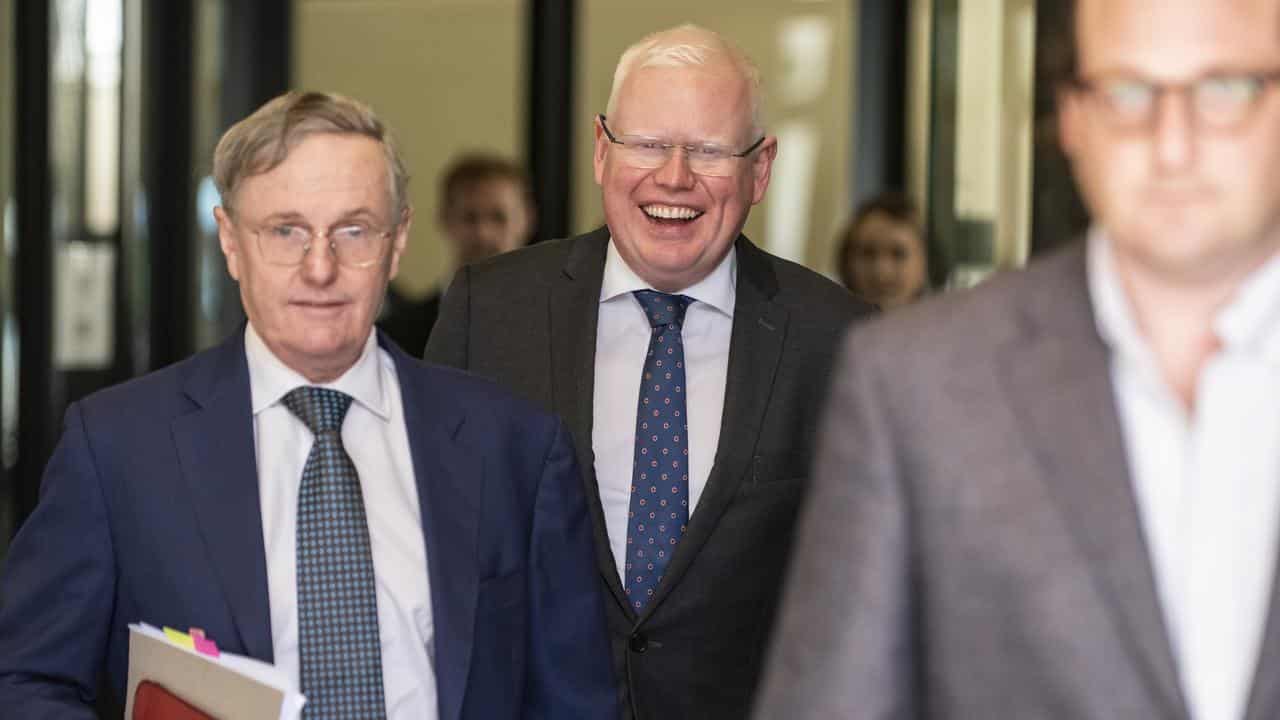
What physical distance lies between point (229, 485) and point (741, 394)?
1022 mm

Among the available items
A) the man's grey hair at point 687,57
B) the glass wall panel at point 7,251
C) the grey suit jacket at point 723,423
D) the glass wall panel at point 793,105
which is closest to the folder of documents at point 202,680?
the grey suit jacket at point 723,423

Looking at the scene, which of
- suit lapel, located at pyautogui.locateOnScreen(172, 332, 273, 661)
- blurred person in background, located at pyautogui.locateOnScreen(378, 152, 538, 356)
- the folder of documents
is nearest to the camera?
the folder of documents

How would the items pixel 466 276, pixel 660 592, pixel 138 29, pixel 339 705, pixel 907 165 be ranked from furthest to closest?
pixel 907 165 < pixel 138 29 < pixel 466 276 < pixel 660 592 < pixel 339 705

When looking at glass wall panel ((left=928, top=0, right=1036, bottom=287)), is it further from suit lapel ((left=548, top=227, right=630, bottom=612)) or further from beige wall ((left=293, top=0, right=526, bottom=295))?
beige wall ((left=293, top=0, right=526, bottom=295))

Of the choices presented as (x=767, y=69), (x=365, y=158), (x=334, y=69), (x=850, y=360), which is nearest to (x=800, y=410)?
(x=365, y=158)

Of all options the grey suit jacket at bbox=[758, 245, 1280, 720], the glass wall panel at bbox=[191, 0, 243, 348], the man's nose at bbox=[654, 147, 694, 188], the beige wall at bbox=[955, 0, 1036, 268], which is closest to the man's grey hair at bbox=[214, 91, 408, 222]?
the man's nose at bbox=[654, 147, 694, 188]

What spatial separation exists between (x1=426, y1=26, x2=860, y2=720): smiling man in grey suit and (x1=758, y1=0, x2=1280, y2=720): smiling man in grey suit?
4.73 ft

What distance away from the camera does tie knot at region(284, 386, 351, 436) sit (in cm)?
222

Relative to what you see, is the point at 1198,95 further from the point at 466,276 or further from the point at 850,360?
the point at 466,276

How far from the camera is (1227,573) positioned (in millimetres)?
1303

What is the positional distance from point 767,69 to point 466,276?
19.1ft

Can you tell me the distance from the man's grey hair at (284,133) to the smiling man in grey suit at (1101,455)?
1005mm

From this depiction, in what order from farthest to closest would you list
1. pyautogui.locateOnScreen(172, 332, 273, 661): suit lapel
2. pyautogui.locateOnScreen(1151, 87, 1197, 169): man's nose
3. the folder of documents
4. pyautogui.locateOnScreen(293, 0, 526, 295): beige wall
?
1. pyautogui.locateOnScreen(293, 0, 526, 295): beige wall
2. pyautogui.locateOnScreen(172, 332, 273, 661): suit lapel
3. the folder of documents
4. pyautogui.locateOnScreen(1151, 87, 1197, 169): man's nose

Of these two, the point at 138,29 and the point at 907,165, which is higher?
the point at 138,29
